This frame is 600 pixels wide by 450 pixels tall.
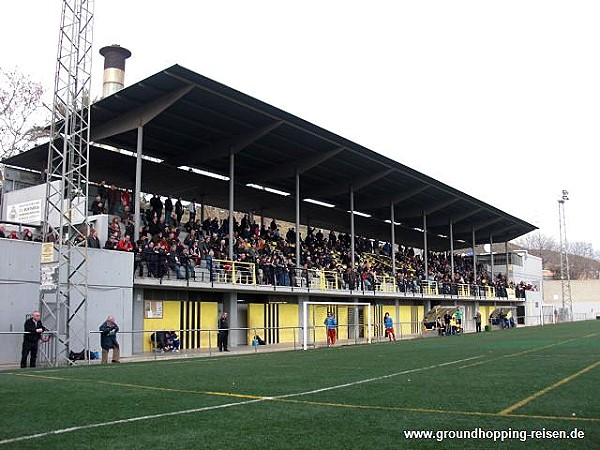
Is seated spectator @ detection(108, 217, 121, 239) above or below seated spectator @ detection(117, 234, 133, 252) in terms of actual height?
above

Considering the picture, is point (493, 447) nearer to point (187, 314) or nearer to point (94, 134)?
point (187, 314)

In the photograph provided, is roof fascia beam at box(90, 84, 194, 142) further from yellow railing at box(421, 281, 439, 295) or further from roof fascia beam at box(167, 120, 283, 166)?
yellow railing at box(421, 281, 439, 295)

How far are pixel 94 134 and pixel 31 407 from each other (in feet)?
76.2

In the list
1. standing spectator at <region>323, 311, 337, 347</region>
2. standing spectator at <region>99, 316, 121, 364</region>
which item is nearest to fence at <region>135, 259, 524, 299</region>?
standing spectator at <region>323, 311, 337, 347</region>

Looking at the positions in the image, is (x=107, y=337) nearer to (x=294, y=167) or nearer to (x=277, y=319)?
(x=277, y=319)

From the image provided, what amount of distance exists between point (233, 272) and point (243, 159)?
8181 mm

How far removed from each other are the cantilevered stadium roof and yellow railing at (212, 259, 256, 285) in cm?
564

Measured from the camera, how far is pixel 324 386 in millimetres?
11109

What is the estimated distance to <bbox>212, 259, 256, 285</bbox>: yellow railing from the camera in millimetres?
28844

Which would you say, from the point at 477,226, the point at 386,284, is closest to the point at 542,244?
the point at 477,226

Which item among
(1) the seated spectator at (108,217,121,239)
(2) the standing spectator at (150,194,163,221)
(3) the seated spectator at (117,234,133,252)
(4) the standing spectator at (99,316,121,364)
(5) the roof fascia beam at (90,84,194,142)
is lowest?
(4) the standing spectator at (99,316,121,364)

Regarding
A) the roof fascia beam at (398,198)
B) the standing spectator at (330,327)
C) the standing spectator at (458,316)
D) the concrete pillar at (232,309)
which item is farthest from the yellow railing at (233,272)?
the standing spectator at (458,316)

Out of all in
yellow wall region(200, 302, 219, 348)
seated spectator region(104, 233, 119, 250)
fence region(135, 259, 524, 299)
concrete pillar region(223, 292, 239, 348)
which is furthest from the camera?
concrete pillar region(223, 292, 239, 348)

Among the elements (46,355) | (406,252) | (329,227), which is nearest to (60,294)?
(46,355)
